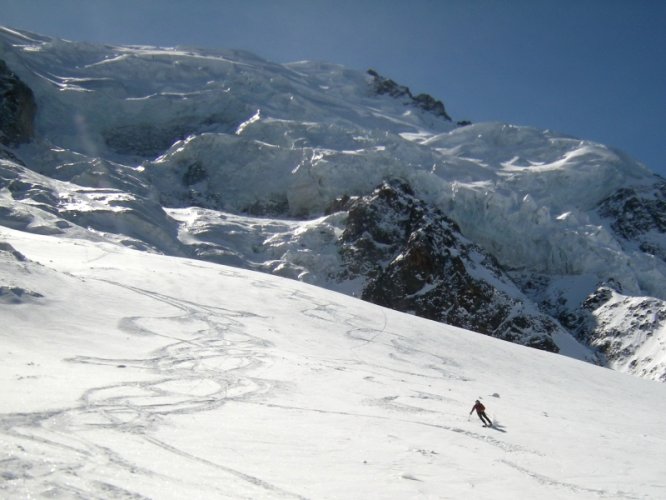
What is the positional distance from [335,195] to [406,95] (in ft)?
222

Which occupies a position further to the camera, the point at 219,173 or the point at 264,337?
the point at 219,173

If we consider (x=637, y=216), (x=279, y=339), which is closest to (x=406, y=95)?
(x=637, y=216)

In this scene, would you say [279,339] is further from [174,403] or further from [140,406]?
[140,406]

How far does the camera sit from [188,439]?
9945 millimetres

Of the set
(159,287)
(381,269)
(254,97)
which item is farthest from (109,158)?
(159,287)

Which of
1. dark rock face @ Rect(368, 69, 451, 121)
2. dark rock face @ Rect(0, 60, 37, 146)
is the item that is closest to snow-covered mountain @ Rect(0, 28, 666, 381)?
dark rock face @ Rect(0, 60, 37, 146)

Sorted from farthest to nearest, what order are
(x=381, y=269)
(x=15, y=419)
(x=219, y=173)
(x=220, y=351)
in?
(x=219, y=173)
(x=381, y=269)
(x=220, y=351)
(x=15, y=419)

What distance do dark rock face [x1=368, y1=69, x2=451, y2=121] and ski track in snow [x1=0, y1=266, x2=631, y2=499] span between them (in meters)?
114

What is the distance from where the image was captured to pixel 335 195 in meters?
74.4

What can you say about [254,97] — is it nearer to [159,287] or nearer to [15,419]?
[159,287]

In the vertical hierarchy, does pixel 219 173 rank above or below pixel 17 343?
above

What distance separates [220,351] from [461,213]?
190ft

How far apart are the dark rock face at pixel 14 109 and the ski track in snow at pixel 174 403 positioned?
54047mm

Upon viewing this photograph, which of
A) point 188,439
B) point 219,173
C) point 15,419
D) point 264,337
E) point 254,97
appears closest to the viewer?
point 15,419
